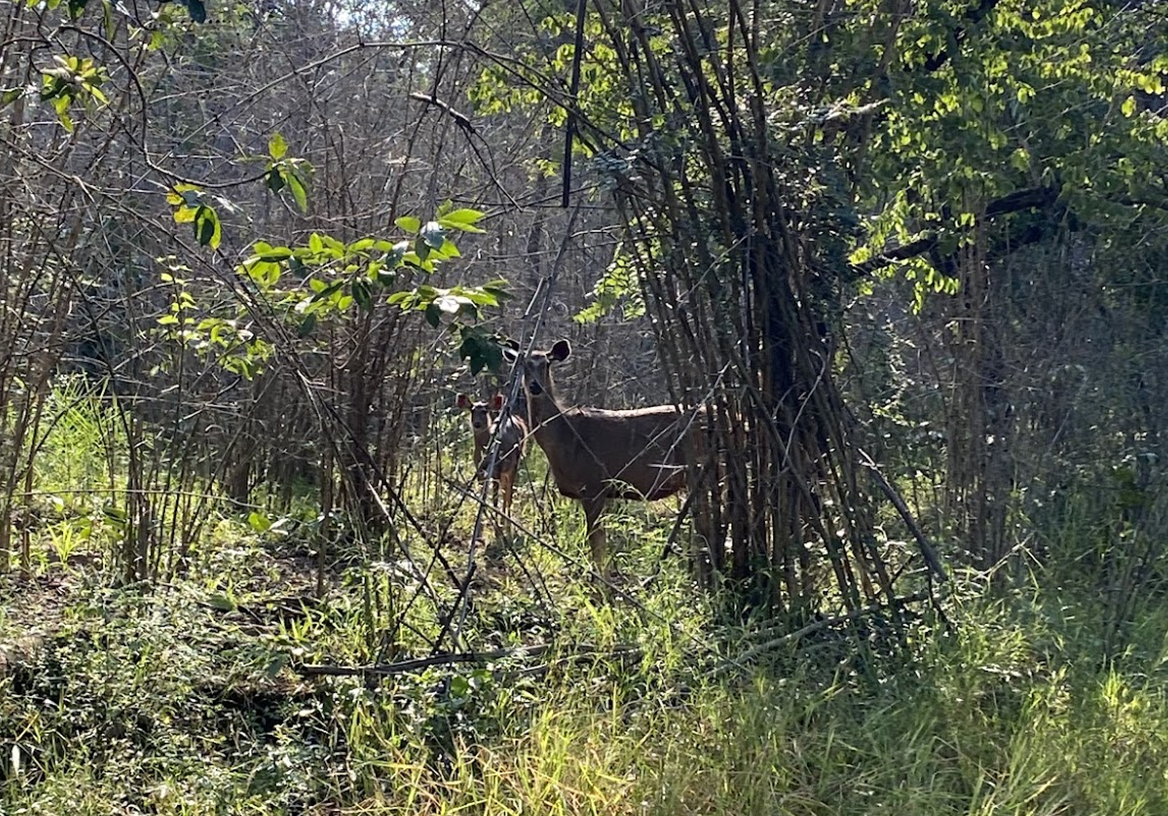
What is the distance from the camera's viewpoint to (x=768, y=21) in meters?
5.39

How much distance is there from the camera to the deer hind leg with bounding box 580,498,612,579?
6430mm

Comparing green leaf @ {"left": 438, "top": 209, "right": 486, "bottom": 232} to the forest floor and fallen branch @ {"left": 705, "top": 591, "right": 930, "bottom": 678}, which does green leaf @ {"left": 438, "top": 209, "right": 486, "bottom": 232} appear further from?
fallen branch @ {"left": 705, "top": 591, "right": 930, "bottom": 678}

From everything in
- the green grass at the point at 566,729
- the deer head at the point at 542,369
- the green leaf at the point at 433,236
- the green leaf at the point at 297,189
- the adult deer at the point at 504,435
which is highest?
the green leaf at the point at 297,189

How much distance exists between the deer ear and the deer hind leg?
35.8 inches

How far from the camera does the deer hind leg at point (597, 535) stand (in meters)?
6.43

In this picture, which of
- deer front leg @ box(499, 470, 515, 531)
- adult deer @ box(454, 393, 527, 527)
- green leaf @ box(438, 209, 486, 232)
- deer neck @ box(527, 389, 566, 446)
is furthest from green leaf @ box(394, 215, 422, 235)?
deer neck @ box(527, 389, 566, 446)

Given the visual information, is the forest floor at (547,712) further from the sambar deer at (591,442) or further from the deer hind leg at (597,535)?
the sambar deer at (591,442)

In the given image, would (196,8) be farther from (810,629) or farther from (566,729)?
(810,629)

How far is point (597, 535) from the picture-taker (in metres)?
7.06

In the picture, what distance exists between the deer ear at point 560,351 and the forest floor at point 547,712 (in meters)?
2.88

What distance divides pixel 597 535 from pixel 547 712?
2.99 metres

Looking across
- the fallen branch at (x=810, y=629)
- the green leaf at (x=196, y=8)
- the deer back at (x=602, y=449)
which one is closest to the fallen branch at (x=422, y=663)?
the fallen branch at (x=810, y=629)

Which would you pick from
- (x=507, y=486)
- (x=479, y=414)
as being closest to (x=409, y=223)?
(x=507, y=486)

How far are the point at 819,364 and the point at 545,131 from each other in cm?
343
